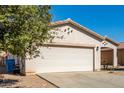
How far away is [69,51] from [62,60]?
1059 millimetres

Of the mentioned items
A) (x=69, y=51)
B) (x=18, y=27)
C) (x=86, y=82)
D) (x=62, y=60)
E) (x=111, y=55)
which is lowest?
(x=86, y=82)

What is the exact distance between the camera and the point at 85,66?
22.6 m

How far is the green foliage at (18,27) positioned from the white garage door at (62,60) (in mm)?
7145

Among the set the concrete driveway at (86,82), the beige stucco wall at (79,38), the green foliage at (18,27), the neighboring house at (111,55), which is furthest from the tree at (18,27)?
the neighboring house at (111,55)

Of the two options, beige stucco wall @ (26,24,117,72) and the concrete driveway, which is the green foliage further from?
beige stucco wall @ (26,24,117,72)

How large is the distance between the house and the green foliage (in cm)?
709

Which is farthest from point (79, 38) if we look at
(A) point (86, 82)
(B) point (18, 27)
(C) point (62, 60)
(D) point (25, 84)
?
(B) point (18, 27)

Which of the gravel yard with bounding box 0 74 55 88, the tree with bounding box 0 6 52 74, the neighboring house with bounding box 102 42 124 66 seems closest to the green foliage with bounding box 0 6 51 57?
the tree with bounding box 0 6 52 74

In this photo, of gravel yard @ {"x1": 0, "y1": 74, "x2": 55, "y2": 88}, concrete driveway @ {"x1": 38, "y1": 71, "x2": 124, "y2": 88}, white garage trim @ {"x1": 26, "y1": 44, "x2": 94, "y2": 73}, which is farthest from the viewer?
white garage trim @ {"x1": 26, "y1": 44, "x2": 94, "y2": 73}

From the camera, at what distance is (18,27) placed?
12.1 m

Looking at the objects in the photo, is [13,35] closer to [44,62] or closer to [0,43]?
[0,43]

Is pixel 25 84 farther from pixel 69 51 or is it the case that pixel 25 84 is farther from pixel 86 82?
pixel 69 51

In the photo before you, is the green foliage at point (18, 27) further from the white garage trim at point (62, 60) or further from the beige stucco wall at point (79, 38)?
the beige stucco wall at point (79, 38)

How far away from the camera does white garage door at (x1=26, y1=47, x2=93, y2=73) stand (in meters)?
20.0
